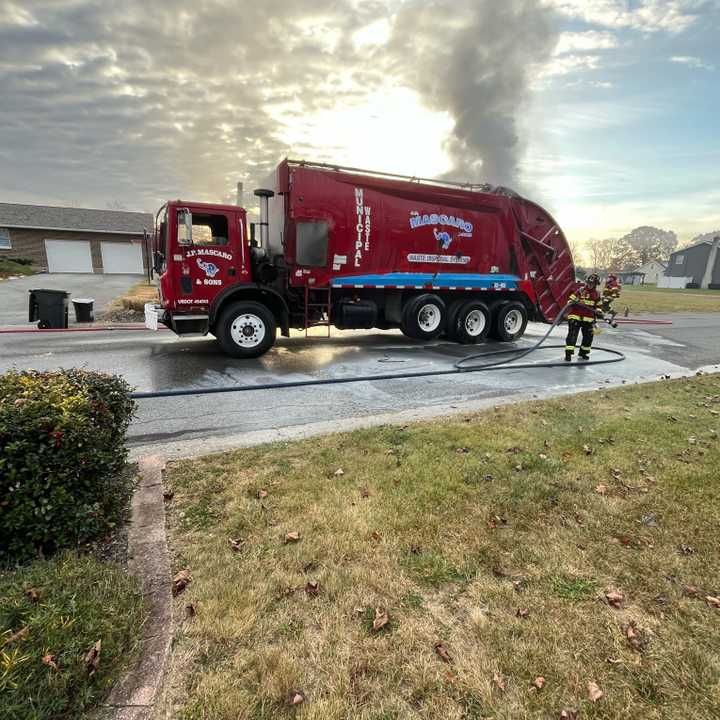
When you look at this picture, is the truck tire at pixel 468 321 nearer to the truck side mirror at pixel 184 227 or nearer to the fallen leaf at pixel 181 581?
the truck side mirror at pixel 184 227

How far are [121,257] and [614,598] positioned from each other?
3836cm

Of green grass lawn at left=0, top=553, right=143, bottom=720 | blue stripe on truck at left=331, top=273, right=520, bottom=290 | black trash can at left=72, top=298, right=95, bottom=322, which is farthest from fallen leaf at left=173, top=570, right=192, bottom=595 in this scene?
black trash can at left=72, top=298, right=95, bottom=322

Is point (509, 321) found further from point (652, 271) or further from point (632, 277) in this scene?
point (652, 271)

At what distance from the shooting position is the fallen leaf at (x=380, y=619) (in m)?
2.20

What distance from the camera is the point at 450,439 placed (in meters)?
4.56

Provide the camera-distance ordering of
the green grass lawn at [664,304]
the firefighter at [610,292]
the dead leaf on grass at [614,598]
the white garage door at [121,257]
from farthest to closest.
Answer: the white garage door at [121,257]
the green grass lawn at [664,304]
the firefighter at [610,292]
the dead leaf on grass at [614,598]

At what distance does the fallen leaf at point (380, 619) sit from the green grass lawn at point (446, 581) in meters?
0.01

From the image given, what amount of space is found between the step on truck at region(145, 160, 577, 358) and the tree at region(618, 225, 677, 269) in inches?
4036

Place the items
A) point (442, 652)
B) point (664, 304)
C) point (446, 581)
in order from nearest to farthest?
point (442, 652), point (446, 581), point (664, 304)

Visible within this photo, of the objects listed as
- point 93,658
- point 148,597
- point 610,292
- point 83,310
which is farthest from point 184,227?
point 610,292

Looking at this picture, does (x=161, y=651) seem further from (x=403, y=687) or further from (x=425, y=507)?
(x=425, y=507)

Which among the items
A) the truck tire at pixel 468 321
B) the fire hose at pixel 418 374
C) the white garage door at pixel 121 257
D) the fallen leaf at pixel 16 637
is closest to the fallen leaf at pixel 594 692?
the fallen leaf at pixel 16 637

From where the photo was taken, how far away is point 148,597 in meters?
2.33

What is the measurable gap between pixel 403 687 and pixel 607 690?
0.88 m
